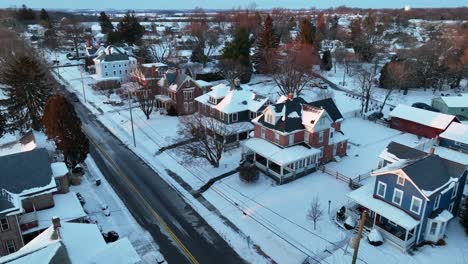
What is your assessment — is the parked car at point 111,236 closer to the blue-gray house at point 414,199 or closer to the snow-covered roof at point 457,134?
the blue-gray house at point 414,199

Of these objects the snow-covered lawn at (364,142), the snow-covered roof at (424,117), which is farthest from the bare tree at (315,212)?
the snow-covered roof at (424,117)

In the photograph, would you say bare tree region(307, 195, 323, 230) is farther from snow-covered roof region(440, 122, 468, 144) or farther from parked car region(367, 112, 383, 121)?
parked car region(367, 112, 383, 121)

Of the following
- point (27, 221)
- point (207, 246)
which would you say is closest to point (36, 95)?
point (27, 221)

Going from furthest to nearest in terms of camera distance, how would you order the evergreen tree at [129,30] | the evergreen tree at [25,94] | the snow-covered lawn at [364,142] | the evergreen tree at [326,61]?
the evergreen tree at [129,30]
the evergreen tree at [326,61]
the evergreen tree at [25,94]
the snow-covered lawn at [364,142]

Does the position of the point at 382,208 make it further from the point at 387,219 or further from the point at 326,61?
the point at 326,61

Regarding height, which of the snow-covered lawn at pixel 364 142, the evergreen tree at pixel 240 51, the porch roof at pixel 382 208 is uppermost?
the evergreen tree at pixel 240 51

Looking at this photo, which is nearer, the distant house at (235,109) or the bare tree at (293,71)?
the distant house at (235,109)

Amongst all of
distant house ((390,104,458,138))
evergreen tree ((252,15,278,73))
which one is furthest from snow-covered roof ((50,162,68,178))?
evergreen tree ((252,15,278,73))
